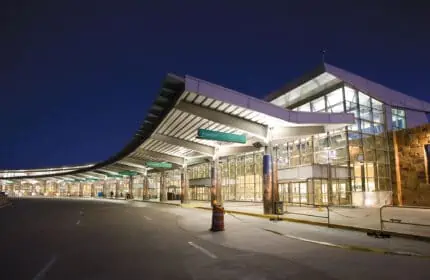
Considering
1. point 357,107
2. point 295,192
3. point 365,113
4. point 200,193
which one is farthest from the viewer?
point 200,193

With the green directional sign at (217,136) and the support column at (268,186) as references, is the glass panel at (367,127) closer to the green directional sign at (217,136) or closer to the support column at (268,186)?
the support column at (268,186)

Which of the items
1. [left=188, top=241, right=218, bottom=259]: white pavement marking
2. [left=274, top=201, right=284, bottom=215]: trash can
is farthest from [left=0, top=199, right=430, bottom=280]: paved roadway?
[left=274, top=201, right=284, bottom=215]: trash can

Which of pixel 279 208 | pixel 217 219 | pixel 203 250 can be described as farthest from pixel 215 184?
pixel 203 250

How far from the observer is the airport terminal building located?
20719 millimetres

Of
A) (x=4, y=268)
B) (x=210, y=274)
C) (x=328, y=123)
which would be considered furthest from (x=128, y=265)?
(x=328, y=123)

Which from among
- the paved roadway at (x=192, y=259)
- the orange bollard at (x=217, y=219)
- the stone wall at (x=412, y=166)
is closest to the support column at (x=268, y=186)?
the orange bollard at (x=217, y=219)

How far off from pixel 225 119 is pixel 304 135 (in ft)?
20.2

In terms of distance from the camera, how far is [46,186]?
12294cm

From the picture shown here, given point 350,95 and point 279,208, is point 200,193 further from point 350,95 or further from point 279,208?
point 279,208

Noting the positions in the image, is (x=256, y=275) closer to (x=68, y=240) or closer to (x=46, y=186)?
(x=68, y=240)

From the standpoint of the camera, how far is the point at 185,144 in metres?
32.4

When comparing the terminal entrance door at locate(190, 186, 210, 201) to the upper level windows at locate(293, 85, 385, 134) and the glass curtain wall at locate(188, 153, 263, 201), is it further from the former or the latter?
the upper level windows at locate(293, 85, 385, 134)

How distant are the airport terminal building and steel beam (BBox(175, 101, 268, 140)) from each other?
66 mm

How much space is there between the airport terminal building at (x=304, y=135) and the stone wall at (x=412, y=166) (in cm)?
10
